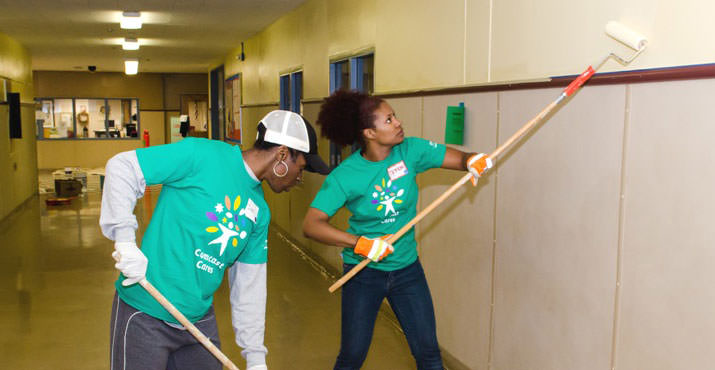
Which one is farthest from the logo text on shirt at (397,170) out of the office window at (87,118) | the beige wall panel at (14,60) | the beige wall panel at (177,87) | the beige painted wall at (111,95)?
the beige wall panel at (177,87)

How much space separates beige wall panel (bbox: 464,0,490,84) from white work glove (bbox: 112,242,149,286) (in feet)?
6.53

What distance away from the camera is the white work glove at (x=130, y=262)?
179cm

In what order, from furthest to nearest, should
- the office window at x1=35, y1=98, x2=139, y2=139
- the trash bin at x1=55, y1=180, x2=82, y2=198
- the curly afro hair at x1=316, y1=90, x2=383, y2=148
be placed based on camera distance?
the office window at x1=35, y1=98, x2=139, y2=139, the trash bin at x1=55, y1=180, x2=82, y2=198, the curly afro hair at x1=316, y1=90, x2=383, y2=148

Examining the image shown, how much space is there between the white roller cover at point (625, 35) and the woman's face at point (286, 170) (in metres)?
1.14

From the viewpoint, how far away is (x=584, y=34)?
246 centimetres

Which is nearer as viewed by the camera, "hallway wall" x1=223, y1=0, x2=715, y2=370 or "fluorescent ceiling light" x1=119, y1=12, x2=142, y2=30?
"hallway wall" x1=223, y1=0, x2=715, y2=370

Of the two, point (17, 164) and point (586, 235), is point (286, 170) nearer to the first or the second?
point (586, 235)

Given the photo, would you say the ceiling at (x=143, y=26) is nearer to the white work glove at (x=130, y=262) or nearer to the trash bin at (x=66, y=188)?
the trash bin at (x=66, y=188)

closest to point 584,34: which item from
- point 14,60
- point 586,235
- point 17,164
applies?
point 586,235

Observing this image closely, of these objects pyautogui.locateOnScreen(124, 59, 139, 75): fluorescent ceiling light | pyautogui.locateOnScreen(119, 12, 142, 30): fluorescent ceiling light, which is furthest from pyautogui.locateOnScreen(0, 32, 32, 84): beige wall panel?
pyautogui.locateOnScreen(119, 12, 142, 30): fluorescent ceiling light

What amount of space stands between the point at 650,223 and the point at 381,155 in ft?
3.38

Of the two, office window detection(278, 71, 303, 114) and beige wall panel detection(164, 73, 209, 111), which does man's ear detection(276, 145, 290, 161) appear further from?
beige wall panel detection(164, 73, 209, 111)

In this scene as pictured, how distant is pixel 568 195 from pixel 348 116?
953 mm

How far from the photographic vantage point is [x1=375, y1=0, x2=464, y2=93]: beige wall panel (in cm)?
351
